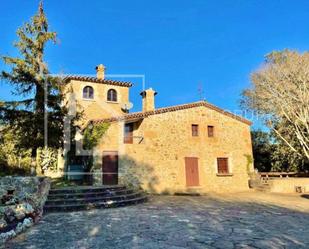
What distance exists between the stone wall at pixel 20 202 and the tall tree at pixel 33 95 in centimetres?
293

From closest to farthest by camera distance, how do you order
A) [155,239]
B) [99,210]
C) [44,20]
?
[155,239] → [99,210] → [44,20]

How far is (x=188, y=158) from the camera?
17234mm

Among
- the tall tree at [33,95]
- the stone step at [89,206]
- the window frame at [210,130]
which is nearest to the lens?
the stone step at [89,206]

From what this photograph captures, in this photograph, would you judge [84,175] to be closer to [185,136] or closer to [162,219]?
[185,136]

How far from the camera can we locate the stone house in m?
15.3

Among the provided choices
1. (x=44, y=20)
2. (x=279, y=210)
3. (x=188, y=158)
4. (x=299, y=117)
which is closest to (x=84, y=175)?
(x=188, y=158)

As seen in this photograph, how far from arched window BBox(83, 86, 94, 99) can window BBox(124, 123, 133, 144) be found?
258 inches

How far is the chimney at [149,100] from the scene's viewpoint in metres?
18.6

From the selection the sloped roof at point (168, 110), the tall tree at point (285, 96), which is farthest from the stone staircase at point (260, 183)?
the sloped roof at point (168, 110)

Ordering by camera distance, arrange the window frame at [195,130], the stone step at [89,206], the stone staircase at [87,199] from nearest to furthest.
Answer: the stone step at [89,206] < the stone staircase at [87,199] < the window frame at [195,130]

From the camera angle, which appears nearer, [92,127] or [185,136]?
[92,127]

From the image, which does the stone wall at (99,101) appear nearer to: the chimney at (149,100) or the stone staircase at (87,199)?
the chimney at (149,100)

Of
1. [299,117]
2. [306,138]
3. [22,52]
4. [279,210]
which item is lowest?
[279,210]

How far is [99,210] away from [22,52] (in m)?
8.47
